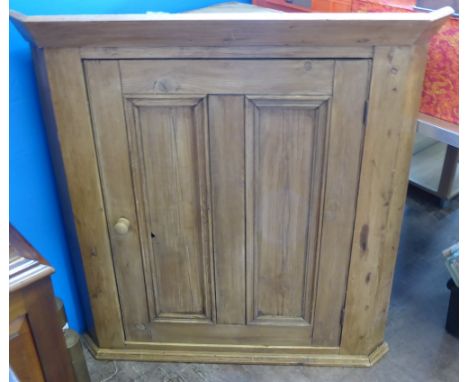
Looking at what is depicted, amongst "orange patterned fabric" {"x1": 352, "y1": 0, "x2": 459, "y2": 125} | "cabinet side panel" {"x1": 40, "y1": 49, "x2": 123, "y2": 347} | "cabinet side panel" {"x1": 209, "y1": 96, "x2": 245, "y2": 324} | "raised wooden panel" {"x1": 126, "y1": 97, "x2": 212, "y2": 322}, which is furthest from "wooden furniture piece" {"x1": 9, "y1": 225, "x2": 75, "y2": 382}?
"orange patterned fabric" {"x1": 352, "y1": 0, "x2": 459, "y2": 125}

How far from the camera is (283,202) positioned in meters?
1.34

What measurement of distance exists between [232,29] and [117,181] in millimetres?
494

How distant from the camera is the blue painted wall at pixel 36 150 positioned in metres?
1.27

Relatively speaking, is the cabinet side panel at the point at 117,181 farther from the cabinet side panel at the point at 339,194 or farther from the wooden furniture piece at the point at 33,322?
the cabinet side panel at the point at 339,194

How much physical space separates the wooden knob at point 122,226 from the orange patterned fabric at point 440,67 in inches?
33.6

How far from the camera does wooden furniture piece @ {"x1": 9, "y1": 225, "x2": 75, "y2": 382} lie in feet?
3.14

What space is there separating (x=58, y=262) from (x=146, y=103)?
25.0 inches

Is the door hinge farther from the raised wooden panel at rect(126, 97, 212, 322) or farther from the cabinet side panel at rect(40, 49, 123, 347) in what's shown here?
the cabinet side panel at rect(40, 49, 123, 347)

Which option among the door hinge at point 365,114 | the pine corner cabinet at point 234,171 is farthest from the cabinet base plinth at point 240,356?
the door hinge at point 365,114

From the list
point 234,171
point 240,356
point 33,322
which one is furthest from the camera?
point 240,356

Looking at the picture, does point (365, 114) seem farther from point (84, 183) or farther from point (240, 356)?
point (240, 356)

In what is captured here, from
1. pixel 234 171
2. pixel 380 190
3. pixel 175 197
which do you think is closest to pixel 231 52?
pixel 234 171

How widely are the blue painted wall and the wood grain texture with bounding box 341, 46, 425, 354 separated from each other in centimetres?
67
